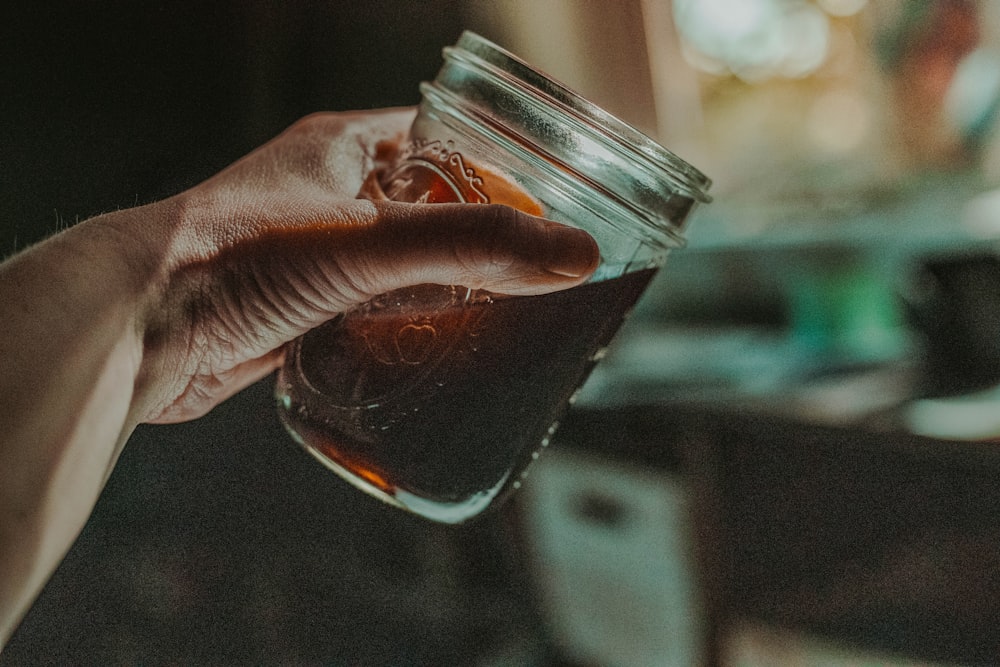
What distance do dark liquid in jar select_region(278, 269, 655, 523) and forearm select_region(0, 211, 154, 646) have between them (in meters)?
0.08

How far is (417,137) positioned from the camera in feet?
1.16

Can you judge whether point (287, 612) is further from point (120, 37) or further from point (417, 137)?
point (417, 137)

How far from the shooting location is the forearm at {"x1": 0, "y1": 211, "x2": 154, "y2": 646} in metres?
0.28

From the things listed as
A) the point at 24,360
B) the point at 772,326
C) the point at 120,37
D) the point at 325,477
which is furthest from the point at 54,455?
the point at 772,326

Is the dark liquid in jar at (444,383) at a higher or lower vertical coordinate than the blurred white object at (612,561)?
higher

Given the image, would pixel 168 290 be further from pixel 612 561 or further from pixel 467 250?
pixel 612 561

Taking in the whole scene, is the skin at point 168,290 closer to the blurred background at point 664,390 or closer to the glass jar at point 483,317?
the glass jar at point 483,317

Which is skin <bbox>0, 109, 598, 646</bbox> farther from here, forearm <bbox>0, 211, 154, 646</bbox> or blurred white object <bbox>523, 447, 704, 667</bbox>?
blurred white object <bbox>523, 447, 704, 667</bbox>

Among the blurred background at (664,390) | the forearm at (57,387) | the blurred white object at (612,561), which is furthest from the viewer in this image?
the blurred white object at (612,561)

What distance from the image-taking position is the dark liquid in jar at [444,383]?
32cm

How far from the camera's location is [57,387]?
29 cm

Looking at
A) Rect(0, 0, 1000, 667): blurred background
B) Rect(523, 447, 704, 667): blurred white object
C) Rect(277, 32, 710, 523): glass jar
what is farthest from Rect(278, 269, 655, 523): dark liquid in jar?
Rect(523, 447, 704, 667): blurred white object

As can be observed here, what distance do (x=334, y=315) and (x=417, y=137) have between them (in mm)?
82

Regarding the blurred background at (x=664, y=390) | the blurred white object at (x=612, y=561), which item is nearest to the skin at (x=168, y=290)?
the blurred background at (x=664, y=390)
